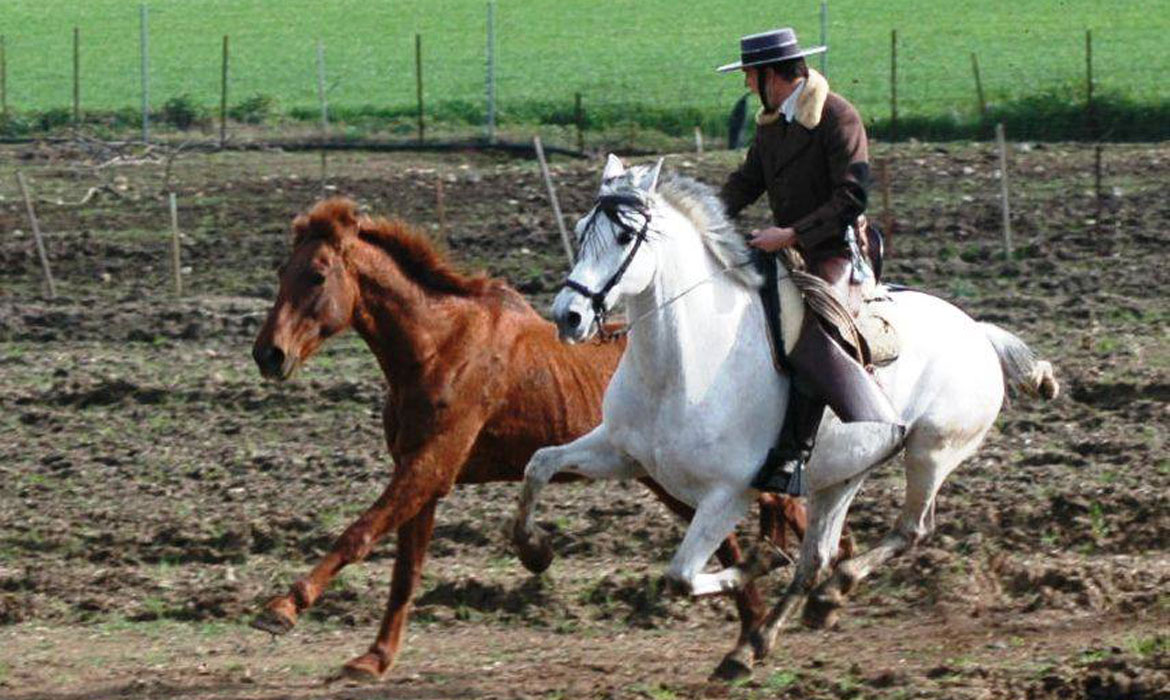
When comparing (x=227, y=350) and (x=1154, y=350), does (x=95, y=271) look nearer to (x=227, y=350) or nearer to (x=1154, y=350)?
(x=227, y=350)

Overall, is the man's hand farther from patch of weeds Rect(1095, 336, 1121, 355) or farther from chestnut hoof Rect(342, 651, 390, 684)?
patch of weeds Rect(1095, 336, 1121, 355)

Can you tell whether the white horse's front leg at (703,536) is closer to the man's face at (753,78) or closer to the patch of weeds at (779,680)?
the patch of weeds at (779,680)

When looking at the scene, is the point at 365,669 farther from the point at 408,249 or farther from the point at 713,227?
the point at 713,227

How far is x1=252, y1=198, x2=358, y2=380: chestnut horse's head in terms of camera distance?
893 centimetres

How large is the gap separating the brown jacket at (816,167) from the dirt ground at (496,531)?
178 centimetres

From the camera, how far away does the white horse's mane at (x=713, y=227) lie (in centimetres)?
836

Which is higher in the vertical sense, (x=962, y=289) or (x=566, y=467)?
(x=566, y=467)

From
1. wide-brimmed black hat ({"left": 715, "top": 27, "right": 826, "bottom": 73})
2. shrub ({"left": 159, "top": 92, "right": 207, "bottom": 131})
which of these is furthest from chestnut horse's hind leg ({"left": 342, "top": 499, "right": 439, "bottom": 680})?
shrub ({"left": 159, "top": 92, "right": 207, "bottom": 131})

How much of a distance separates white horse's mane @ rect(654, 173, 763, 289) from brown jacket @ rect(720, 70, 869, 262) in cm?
24

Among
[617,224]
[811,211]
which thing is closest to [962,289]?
[811,211]

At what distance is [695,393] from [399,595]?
1.79 m

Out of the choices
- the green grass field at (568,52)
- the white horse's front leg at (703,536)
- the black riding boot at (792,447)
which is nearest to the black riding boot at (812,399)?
the black riding boot at (792,447)

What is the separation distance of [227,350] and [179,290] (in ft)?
8.73

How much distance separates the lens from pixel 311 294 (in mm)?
9062
